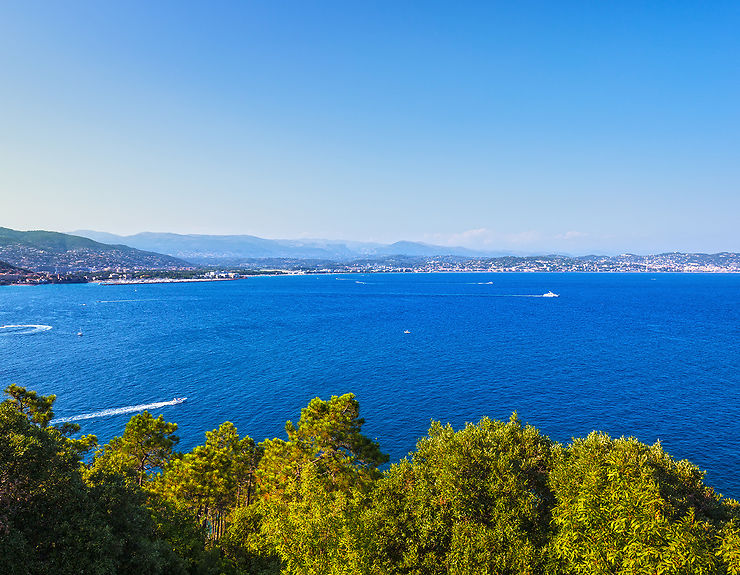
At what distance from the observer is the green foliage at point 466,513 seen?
1527 cm

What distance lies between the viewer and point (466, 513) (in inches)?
660

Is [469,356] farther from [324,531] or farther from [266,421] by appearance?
[324,531]

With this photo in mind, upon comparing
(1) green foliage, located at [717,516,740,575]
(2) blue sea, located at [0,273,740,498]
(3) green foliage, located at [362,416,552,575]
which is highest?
(1) green foliage, located at [717,516,740,575]

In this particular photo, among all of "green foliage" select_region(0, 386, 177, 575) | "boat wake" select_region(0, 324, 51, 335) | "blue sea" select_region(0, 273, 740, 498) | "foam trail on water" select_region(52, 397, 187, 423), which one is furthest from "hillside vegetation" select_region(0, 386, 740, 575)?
"boat wake" select_region(0, 324, 51, 335)

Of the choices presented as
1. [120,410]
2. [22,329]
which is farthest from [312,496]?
[22,329]

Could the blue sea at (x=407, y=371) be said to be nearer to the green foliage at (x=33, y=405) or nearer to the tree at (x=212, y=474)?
the tree at (x=212, y=474)

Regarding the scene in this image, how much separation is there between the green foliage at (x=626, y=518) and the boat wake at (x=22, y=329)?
14141 cm

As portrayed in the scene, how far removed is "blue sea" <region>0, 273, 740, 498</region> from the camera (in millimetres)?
53438

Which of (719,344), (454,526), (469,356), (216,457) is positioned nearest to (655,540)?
(454,526)

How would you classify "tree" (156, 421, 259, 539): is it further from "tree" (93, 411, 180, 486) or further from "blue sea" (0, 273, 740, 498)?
"blue sea" (0, 273, 740, 498)

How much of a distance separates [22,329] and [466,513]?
5765 inches

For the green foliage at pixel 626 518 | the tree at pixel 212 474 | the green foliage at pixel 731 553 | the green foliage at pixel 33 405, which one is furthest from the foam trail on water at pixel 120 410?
the green foliage at pixel 731 553

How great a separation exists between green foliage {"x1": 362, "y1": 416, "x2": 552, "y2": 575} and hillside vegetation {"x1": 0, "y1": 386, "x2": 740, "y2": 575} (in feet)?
0.19

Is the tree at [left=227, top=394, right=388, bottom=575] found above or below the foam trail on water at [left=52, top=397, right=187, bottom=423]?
above
